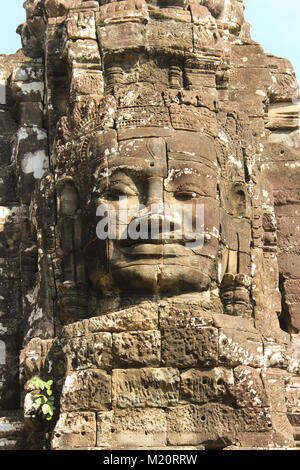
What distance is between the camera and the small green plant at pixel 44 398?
13.8 metres

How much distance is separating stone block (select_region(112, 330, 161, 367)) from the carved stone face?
1.90 ft

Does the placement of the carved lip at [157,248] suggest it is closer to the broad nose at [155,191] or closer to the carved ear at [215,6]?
the broad nose at [155,191]

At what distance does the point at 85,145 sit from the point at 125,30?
1.41 meters

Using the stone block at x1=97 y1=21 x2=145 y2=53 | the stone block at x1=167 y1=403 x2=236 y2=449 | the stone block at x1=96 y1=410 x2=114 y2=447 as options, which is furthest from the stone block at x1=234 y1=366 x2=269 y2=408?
the stone block at x1=97 y1=21 x2=145 y2=53

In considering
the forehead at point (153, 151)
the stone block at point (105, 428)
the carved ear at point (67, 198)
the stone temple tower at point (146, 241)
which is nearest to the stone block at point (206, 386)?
the stone temple tower at point (146, 241)

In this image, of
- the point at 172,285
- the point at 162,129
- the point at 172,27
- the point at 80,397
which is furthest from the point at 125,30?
the point at 80,397

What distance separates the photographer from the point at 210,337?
13.5 metres

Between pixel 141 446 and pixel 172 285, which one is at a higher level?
pixel 172 285

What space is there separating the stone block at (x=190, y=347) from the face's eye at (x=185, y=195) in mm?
1408

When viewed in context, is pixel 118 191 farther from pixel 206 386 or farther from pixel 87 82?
pixel 206 386

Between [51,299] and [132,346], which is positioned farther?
[51,299]
